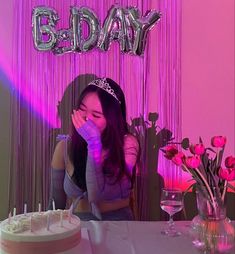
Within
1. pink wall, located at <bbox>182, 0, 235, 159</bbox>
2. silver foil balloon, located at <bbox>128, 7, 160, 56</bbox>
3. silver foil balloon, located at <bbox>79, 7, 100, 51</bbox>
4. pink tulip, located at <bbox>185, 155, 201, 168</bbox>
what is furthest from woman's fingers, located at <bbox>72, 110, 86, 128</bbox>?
pink tulip, located at <bbox>185, 155, 201, 168</bbox>

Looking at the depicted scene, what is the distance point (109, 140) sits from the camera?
230 centimetres

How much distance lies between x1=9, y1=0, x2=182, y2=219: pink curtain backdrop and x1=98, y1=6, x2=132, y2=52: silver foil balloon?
7cm

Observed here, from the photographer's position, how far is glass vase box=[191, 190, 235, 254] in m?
1.20

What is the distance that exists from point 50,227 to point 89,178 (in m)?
1.00

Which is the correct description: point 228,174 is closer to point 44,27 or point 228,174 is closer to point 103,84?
point 103,84

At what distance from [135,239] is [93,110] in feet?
3.52

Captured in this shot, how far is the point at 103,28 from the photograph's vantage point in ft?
7.35

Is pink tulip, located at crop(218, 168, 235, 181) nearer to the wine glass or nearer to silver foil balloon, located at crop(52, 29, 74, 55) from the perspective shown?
the wine glass

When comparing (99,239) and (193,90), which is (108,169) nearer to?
(193,90)

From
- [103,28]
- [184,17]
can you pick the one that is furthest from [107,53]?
[184,17]

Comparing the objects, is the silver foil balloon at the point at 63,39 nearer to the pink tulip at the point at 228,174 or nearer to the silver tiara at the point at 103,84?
the silver tiara at the point at 103,84

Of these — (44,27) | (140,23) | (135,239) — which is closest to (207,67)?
(140,23)

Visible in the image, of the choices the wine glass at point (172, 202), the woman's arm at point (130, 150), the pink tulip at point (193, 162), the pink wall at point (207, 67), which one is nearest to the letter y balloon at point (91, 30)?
the pink wall at point (207, 67)

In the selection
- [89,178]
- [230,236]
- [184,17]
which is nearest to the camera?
[230,236]
